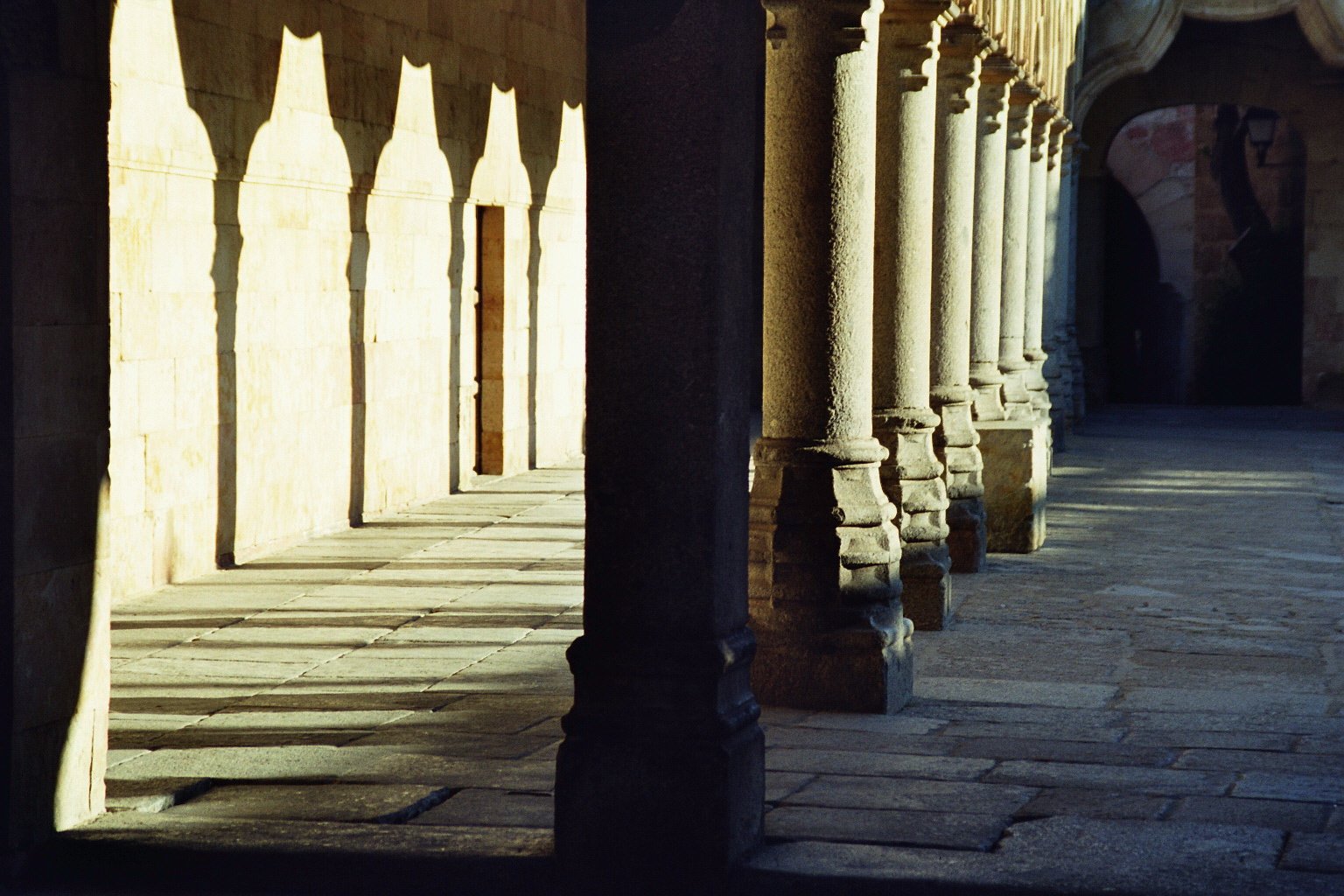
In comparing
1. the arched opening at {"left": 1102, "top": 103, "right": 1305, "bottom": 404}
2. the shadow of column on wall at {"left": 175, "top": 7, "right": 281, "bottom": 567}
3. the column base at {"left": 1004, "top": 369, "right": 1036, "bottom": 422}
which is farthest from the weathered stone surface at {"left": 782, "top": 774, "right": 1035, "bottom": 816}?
the arched opening at {"left": 1102, "top": 103, "right": 1305, "bottom": 404}

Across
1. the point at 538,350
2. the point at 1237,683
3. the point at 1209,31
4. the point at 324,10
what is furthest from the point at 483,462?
the point at 1209,31

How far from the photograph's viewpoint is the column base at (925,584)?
8.15m

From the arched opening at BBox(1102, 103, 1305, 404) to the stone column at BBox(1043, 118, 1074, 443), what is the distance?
8288 mm

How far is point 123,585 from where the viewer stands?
8.58 meters

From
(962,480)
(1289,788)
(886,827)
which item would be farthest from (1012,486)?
(886,827)

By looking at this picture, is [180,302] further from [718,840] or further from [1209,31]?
[1209,31]

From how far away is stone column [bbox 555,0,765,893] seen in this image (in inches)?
170

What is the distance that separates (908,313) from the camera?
8148mm

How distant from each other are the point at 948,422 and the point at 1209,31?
13.8 metres

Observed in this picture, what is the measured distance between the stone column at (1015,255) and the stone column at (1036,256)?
0.90 meters

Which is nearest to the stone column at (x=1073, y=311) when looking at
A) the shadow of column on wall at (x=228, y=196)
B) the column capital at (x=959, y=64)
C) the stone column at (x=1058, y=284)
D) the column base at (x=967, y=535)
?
the stone column at (x=1058, y=284)

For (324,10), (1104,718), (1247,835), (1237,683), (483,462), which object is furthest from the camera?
(483,462)

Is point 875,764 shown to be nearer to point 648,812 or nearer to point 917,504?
point 648,812

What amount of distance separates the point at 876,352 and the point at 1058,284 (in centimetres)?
1070
